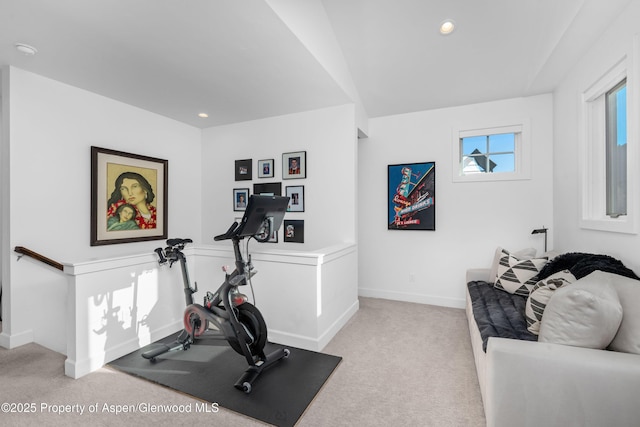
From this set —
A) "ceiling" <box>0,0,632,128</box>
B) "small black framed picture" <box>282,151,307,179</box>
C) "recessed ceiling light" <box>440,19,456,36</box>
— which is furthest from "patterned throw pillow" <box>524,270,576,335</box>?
"small black framed picture" <box>282,151,307,179</box>

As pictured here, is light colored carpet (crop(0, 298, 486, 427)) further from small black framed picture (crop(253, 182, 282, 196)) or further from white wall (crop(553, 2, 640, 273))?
small black framed picture (crop(253, 182, 282, 196))

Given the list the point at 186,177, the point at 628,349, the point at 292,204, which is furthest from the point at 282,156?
the point at 628,349

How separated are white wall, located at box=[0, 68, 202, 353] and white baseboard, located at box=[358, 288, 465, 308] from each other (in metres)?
3.31

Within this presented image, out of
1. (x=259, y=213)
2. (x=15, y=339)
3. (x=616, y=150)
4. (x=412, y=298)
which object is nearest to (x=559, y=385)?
(x=259, y=213)

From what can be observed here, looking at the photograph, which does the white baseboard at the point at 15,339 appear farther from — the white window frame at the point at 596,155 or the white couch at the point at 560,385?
the white window frame at the point at 596,155

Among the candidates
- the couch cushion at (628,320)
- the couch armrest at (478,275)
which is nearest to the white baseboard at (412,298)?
the couch armrest at (478,275)

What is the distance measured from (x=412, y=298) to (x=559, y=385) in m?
2.74

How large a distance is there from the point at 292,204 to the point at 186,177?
1734 mm

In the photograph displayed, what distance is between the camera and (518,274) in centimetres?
283

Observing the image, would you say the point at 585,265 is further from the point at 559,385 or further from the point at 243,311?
the point at 243,311

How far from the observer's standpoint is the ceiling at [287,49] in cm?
205

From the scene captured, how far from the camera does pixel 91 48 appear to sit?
2367 mm

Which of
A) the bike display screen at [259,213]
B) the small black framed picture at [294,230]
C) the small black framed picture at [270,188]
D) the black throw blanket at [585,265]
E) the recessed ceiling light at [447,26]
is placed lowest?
the black throw blanket at [585,265]

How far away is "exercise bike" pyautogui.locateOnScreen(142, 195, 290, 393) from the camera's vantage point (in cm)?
217
